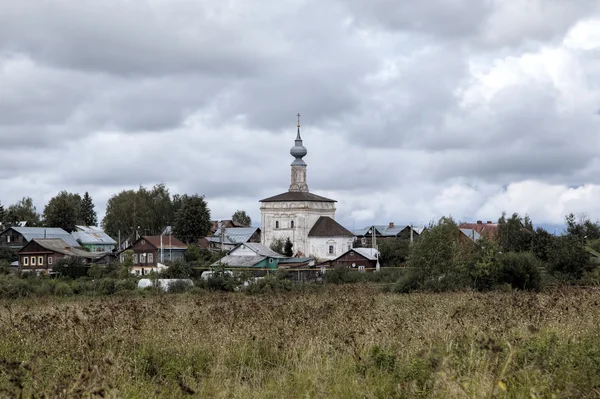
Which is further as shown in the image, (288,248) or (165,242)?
(288,248)

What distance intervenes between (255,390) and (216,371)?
0.69 meters

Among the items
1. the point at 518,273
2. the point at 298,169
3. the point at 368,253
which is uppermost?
the point at 298,169

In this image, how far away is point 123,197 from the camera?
3799 inches

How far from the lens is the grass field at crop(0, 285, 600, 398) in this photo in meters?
7.69

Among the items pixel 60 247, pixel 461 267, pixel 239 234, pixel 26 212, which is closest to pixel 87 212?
pixel 26 212

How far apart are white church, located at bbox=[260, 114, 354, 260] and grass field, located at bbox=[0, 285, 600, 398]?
209 feet

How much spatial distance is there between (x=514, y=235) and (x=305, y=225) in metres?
25.6

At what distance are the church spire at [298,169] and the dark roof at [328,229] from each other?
6.87 m

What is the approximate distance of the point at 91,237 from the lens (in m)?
85.4

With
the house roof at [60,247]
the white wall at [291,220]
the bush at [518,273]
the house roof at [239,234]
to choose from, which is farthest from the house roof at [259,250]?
the bush at [518,273]

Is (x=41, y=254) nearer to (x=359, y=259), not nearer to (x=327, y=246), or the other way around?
(x=327, y=246)

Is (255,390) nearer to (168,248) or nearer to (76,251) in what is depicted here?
(168,248)

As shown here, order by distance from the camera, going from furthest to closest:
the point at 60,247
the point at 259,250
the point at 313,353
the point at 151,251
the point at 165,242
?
1. the point at 60,247
2. the point at 165,242
3. the point at 151,251
4. the point at 259,250
5. the point at 313,353

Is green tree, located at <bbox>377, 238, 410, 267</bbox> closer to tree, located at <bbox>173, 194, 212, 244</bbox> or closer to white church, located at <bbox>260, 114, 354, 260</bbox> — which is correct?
white church, located at <bbox>260, 114, 354, 260</bbox>
